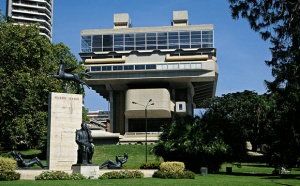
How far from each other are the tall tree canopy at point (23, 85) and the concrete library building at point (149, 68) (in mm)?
39444

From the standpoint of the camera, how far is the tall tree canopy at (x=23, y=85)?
4541 cm

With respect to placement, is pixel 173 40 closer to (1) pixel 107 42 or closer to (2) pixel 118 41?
(2) pixel 118 41

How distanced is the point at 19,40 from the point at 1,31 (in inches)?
110

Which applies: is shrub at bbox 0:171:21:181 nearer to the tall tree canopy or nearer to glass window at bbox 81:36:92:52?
the tall tree canopy

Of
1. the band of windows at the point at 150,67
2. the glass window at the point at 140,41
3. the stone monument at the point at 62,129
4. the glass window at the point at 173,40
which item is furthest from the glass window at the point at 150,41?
the stone monument at the point at 62,129

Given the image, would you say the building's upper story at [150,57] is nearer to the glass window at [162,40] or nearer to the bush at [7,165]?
the glass window at [162,40]

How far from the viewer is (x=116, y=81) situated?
91.4 meters

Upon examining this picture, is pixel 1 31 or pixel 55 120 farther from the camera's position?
pixel 1 31

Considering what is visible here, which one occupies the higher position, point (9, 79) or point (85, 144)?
point (9, 79)

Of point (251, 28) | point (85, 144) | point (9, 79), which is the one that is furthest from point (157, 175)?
point (9, 79)

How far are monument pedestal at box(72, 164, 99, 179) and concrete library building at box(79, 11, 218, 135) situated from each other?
60.9 meters

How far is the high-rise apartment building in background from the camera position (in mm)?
124000

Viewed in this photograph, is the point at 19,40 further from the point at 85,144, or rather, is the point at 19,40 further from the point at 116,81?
the point at 116,81

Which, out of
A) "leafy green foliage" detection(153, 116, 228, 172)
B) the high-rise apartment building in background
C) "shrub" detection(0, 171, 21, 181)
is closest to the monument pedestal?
"shrub" detection(0, 171, 21, 181)
